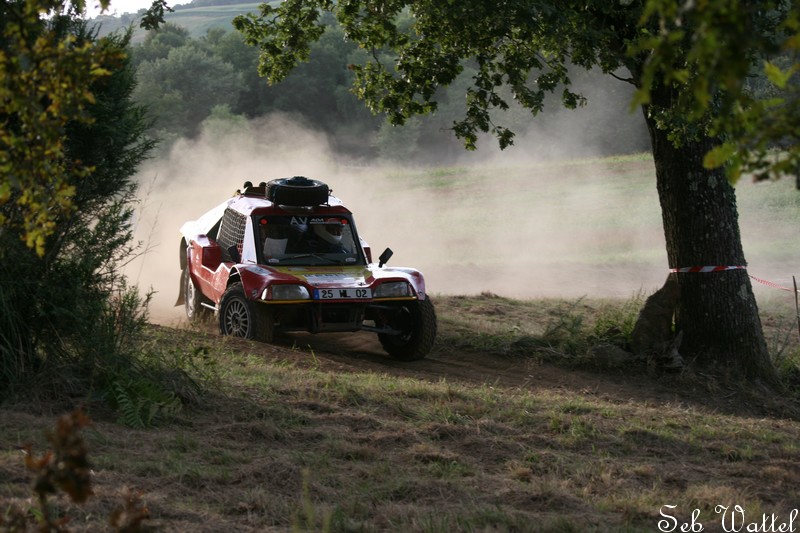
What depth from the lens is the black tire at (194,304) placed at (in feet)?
44.9

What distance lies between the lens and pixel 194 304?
13766mm

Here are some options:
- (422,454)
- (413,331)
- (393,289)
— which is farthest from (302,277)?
(422,454)

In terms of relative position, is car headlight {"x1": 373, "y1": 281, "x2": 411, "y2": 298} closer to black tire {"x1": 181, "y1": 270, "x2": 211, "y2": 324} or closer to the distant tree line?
black tire {"x1": 181, "y1": 270, "x2": 211, "y2": 324}

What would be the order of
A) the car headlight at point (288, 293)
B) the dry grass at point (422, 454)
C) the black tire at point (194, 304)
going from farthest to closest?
1. the black tire at point (194, 304)
2. the car headlight at point (288, 293)
3. the dry grass at point (422, 454)

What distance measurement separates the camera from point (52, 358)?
768 centimetres

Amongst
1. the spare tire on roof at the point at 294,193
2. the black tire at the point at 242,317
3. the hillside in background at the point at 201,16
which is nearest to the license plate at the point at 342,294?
the black tire at the point at 242,317

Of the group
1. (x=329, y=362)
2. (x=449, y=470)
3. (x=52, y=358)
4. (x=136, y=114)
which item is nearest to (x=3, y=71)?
(x=449, y=470)

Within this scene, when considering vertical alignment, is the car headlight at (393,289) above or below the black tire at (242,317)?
above

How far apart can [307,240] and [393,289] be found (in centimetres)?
153

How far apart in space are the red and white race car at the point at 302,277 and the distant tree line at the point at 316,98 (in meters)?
57.9

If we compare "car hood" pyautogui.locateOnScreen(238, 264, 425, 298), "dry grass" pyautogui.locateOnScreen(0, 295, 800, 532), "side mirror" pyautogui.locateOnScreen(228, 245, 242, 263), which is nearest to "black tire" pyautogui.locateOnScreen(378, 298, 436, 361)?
"car hood" pyautogui.locateOnScreen(238, 264, 425, 298)

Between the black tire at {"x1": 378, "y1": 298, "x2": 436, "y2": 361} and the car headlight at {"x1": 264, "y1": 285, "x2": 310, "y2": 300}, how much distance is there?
1.34m

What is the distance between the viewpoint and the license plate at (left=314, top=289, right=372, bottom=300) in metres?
11.2

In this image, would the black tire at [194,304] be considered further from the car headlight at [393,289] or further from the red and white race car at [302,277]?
the car headlight at [393,289]
